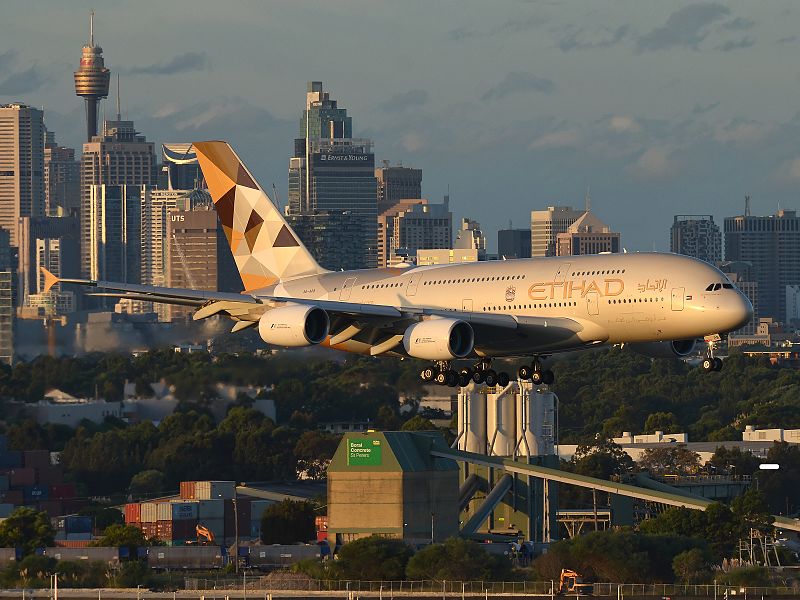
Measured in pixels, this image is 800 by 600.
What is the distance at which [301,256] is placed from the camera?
344ft

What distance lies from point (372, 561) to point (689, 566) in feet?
61.1

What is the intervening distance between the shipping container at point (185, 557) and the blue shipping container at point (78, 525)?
18.8 metres

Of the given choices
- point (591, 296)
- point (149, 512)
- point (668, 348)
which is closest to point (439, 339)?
point (591, 296)

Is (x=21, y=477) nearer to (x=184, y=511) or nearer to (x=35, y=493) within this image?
(x=35, y=493)

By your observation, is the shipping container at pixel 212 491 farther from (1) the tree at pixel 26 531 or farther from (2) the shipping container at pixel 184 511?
(1) the tree at pixel 26 531

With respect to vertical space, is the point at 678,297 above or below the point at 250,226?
below

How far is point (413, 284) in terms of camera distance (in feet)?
315

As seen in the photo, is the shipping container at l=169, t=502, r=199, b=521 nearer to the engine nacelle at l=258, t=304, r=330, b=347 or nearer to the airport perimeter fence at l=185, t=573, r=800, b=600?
the airport perimeter fence at l=185, t=573, r=800, b=600

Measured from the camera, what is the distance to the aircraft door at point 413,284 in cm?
9588

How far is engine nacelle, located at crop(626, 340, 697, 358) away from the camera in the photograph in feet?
306

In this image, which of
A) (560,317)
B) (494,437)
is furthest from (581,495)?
(560,317)

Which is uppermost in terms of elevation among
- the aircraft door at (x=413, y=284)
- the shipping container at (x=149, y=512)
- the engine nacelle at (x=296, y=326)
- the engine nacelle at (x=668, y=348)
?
the aircraft door at (x=413, y=284)

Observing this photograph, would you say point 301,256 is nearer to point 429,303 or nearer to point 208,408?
point 429,303

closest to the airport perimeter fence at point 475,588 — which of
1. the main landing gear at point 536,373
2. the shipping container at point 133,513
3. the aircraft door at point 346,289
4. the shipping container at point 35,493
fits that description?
the aircraft door at point 346,289
